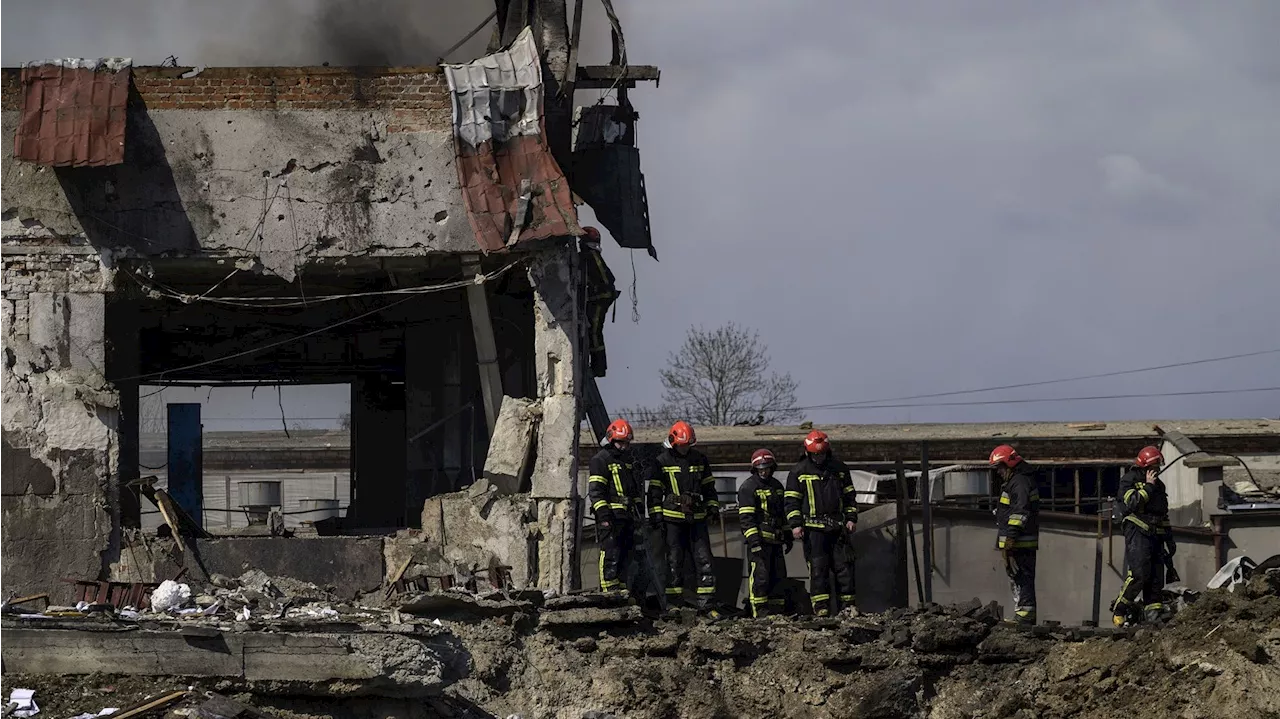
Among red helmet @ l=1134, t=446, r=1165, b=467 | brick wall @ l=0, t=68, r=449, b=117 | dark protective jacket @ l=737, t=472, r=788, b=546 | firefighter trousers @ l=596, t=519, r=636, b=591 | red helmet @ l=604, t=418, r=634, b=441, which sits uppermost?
brick wall @ l=0, t=68, r=449, b=117

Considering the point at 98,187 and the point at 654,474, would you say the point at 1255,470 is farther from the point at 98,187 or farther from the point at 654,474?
the point at 98,187

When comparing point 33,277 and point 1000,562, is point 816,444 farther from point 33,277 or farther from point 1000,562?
point 33,277

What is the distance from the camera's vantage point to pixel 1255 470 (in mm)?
24688

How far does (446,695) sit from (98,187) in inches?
258

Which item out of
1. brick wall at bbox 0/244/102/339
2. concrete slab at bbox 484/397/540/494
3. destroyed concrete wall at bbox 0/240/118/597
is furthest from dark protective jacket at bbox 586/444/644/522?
brick wall at bbox 0/244/102/339

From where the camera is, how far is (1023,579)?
45.7 ft

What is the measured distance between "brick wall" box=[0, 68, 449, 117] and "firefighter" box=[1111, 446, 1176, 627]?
7.54 metres

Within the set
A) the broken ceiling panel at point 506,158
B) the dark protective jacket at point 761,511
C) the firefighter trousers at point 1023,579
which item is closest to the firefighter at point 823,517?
the dark protective jacket at point 761,511

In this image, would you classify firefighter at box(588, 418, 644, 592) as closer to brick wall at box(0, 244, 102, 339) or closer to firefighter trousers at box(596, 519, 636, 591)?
firefighter trousers at box(596, 519, 636, 591)

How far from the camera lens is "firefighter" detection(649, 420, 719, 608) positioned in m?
14.3

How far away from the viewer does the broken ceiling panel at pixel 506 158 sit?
48.1 feet

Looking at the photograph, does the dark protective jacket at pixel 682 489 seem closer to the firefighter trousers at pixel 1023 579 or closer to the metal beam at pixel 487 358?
the metal beam at pixel 487 358

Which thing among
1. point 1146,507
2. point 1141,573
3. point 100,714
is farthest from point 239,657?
point 1146,507

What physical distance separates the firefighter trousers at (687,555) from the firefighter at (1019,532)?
8.88ft
